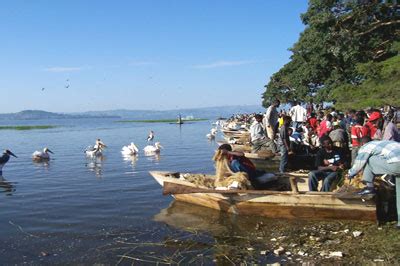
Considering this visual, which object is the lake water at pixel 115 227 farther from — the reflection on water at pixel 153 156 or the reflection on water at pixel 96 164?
the reflection on water at pixel 153 156

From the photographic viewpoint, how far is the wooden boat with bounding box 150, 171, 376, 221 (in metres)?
8.72

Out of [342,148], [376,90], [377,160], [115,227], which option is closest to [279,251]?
[377,160]

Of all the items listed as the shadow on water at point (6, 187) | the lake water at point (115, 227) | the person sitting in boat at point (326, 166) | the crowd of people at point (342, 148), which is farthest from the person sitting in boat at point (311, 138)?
the shadow on water at point (6, 187)

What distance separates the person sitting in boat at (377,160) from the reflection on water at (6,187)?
11371mm

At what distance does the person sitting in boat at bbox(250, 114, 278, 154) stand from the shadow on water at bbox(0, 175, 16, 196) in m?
8.92

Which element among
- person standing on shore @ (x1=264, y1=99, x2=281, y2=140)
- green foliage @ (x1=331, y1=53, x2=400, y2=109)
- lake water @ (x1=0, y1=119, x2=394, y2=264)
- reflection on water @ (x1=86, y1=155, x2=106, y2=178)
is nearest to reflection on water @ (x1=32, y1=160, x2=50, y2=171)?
reflection on water @ (x1=86, y1=155, x2=106, y2=178)

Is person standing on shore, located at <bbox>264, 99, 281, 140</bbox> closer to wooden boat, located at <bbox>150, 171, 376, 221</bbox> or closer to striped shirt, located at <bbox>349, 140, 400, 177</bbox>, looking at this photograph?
wooden boat, located at <bbox>150, 171, 376, 221</bbox>

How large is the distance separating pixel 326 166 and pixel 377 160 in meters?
2.64

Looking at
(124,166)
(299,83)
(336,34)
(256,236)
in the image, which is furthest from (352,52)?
(256,236)

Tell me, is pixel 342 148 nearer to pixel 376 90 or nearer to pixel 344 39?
pixel 376 90

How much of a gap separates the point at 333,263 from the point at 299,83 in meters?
30.4

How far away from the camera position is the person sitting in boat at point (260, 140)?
53.8 feet

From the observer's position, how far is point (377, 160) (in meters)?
7.75

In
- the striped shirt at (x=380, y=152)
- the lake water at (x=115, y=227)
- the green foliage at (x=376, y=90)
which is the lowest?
the lake water at (x=115, y=227)
